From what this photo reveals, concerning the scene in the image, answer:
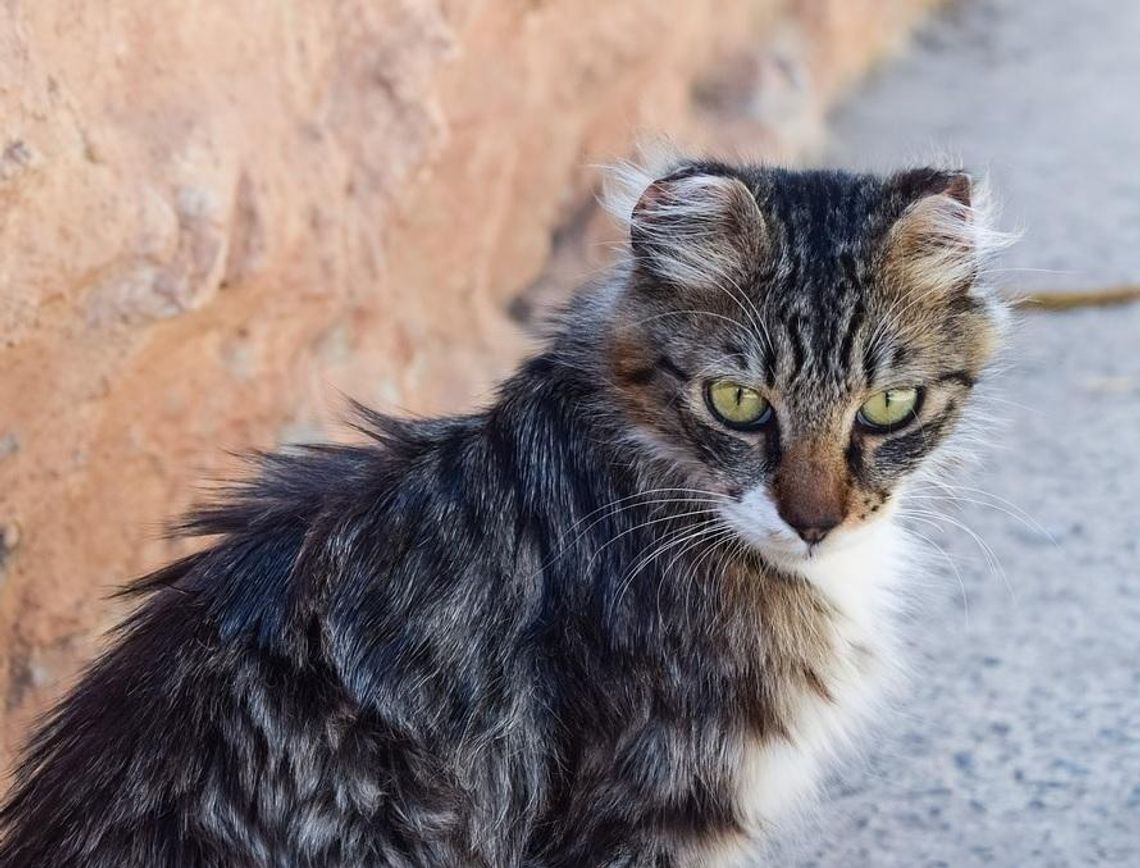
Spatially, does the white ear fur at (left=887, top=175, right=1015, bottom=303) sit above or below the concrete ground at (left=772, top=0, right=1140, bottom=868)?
above

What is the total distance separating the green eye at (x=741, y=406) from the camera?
3.12 metres

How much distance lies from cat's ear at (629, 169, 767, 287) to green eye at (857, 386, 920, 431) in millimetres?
364

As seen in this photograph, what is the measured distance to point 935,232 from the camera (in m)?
3.21

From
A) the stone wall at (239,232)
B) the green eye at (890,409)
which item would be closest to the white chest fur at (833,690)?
the green eye at (890,409)

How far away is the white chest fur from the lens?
3.15m

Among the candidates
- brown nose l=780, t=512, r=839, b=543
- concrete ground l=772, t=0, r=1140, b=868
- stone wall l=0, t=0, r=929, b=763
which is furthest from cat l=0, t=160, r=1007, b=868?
stone wall l=0, t=0, r=929, b=763

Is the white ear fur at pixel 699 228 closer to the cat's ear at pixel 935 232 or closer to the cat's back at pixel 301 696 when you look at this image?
the cat's ear at pixel 935 232

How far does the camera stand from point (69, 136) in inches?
146

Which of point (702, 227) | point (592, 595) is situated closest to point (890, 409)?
point (702, 227)

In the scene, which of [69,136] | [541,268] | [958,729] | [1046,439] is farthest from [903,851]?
[541,268]

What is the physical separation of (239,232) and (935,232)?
2.06 metres

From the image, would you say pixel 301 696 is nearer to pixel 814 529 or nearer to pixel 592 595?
pixel 592 595

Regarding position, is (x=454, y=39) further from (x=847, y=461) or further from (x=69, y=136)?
(x=847, y=461)

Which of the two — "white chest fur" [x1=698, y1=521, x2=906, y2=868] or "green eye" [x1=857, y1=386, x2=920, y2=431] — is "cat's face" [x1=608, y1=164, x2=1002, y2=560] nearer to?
"green eye" [x1=857, y1=386, x2=920, y2=431]
